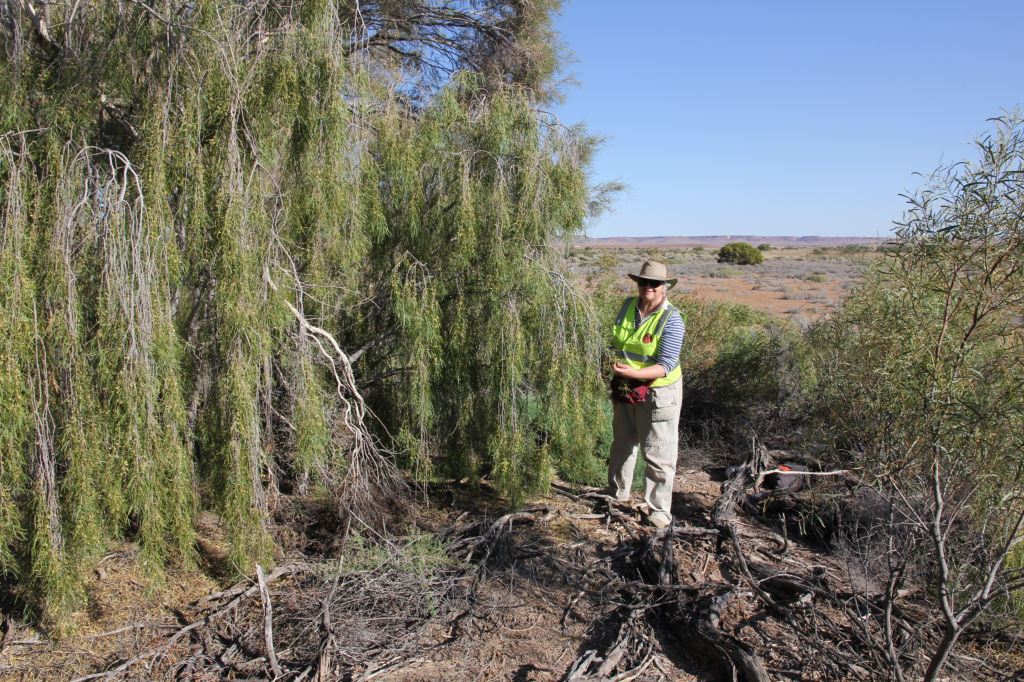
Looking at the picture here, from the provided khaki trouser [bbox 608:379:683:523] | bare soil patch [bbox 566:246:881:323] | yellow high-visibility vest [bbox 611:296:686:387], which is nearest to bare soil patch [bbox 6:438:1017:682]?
khaki trouser [bbox 608:379:683:523]

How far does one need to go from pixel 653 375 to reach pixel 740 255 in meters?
Result: 39.9

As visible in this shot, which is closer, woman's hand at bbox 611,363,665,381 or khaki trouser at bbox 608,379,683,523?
woman's hand at bbox 611,363,665,381

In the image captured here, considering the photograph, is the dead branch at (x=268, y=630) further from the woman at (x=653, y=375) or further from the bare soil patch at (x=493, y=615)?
the woman at (x=653, y=375)

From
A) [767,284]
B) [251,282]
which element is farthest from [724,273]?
[251,282]

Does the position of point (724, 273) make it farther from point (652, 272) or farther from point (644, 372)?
point (644, 372)

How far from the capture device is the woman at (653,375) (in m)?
4.57

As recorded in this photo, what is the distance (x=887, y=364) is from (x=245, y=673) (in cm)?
336

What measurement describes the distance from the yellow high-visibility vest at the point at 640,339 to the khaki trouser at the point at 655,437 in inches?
5.2

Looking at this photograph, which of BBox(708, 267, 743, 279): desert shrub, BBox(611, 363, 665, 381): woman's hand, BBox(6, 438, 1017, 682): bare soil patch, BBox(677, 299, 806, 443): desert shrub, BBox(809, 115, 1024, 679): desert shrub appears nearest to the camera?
BBox(809, 115, 1024, 679): desert shrub

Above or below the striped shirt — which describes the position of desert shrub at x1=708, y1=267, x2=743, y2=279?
below

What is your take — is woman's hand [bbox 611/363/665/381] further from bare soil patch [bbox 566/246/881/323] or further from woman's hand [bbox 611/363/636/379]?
bare soil patch [bbox 566/246/881/323]

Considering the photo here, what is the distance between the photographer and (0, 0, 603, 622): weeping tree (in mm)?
3211

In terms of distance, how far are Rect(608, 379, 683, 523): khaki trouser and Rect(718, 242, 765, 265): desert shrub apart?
3849 cm

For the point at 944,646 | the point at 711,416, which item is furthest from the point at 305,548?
the point at 711,416
